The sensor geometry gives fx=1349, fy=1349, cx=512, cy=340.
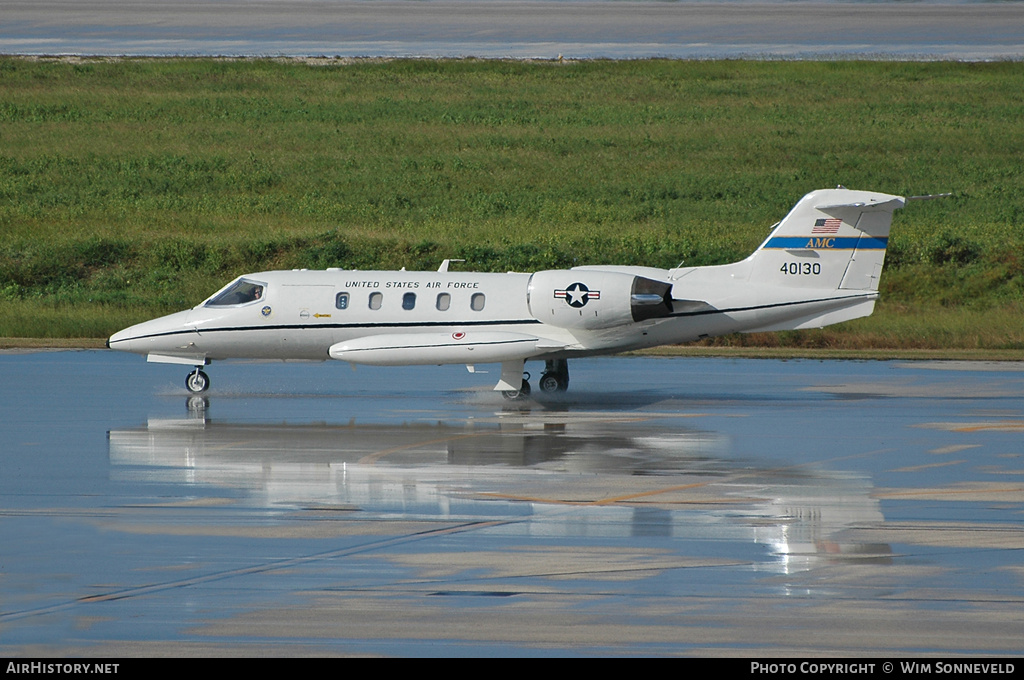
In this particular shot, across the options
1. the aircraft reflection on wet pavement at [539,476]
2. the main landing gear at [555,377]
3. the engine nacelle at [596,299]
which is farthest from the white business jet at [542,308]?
the aircraft reflection on wet pavement at [539,476]

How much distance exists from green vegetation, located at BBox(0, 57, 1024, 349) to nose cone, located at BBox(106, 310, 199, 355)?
11380mm

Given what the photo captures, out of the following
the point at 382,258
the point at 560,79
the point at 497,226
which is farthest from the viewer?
the point at 560,79

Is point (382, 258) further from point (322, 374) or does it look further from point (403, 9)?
point (403, 9)

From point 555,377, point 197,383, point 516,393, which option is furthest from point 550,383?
point 197,383

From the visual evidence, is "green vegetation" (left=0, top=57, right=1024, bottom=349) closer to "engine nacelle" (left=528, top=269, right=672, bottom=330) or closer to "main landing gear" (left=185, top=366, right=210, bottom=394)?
"engine nacelle" (left=528, top=269, right=672, bottom=330)

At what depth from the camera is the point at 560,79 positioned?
223 ft

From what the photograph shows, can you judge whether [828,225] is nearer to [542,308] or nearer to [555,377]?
[542,308]

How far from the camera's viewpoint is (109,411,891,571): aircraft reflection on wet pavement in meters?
13.4

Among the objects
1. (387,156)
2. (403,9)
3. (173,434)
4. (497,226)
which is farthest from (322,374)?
(403,9)

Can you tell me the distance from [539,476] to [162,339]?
10118 millimetres

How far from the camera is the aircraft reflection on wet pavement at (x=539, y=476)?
13.4 metres

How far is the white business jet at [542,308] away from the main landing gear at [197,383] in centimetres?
2

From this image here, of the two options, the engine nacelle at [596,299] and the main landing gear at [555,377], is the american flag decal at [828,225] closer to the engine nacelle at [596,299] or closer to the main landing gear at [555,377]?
the engine nacelle at [596,299]

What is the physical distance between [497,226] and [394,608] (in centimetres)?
4066
